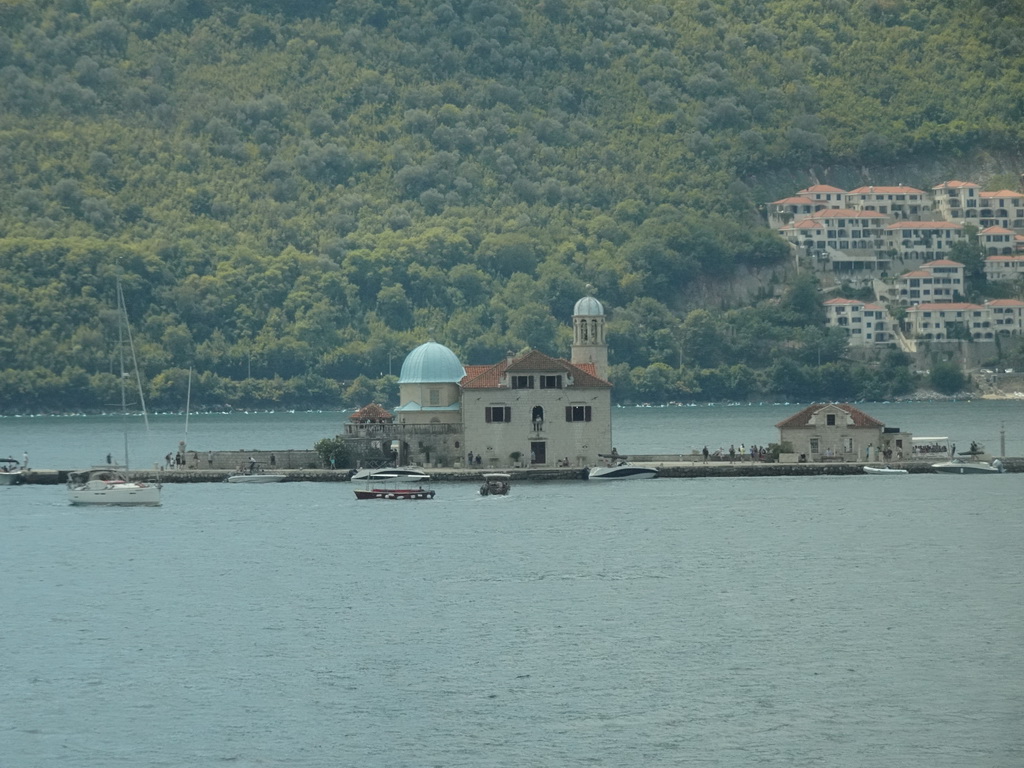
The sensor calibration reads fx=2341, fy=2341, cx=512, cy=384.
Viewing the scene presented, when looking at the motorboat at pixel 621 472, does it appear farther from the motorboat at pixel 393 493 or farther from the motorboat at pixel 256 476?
the motorboat at pixel 256 476

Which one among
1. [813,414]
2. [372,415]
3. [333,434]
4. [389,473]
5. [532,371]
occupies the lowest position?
[389,473]

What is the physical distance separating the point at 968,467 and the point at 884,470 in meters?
4.47

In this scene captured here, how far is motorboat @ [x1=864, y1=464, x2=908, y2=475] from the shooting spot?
107m

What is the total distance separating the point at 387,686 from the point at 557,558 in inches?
933

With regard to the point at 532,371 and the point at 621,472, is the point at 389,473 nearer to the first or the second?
the point at 532,371

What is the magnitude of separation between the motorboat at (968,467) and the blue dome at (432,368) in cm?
2274

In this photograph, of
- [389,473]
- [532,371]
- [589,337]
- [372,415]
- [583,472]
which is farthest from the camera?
[589,337]

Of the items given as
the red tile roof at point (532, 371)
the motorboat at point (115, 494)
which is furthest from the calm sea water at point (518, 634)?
the red tile roof at point (532, 371)

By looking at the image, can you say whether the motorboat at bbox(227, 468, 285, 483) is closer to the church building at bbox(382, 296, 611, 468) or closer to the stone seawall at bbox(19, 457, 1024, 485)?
the stone seawall at bbox(19, 457, 1024, 485)

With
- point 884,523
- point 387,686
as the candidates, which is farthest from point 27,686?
point 884,523

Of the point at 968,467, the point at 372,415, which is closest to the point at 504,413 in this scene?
the point at 372,415

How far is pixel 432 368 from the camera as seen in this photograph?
107m

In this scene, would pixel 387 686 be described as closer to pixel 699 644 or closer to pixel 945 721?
pixel 699 644

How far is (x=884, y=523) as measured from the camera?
87688mm
